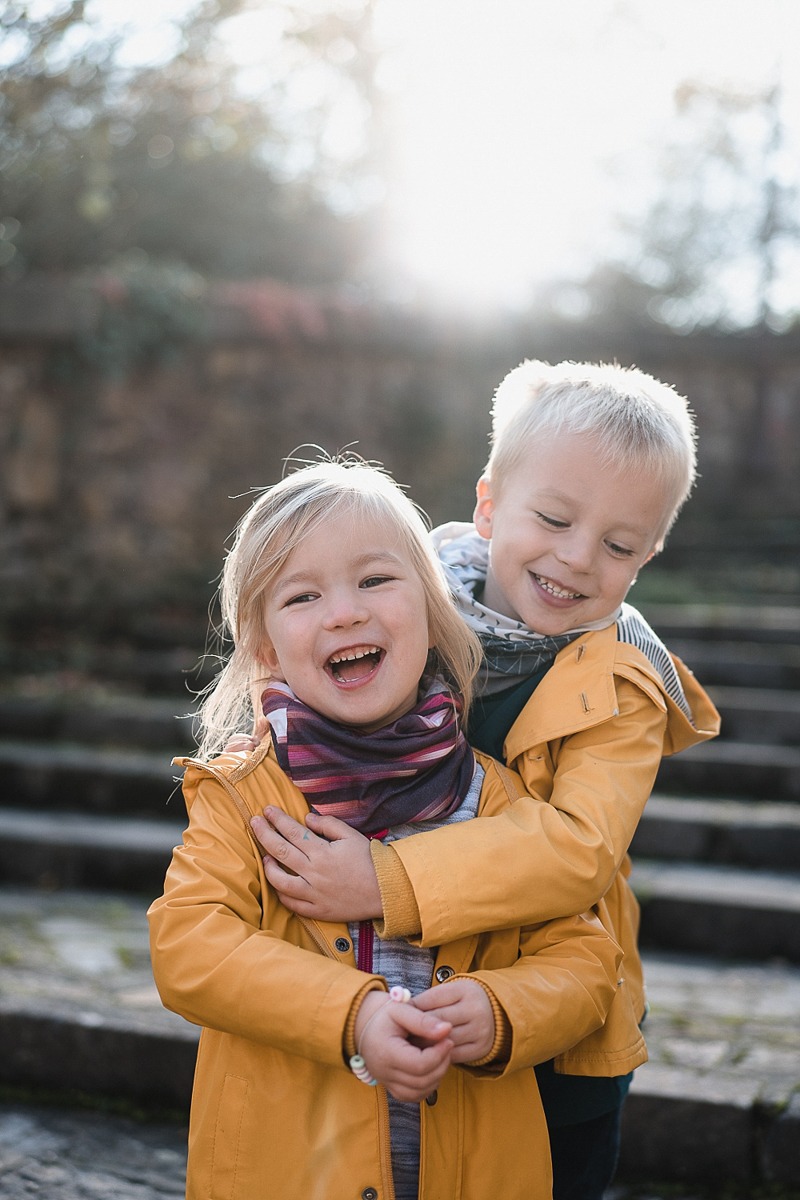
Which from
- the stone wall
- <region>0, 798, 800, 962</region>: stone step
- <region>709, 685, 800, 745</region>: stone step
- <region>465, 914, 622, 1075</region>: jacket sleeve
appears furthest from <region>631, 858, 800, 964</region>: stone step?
the stone wall

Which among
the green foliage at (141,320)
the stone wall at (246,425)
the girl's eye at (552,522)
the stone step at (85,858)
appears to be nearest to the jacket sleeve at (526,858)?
the girl's eye at (552,522)

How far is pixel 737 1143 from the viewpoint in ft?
7.44

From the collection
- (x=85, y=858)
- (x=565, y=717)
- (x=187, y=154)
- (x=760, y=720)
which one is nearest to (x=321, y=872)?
(x=565, y=717)

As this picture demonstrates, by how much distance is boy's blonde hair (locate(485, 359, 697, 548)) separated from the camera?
1.65 meters

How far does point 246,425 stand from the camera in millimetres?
7027

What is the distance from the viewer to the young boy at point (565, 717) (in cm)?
144

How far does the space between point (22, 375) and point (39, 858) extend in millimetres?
3321

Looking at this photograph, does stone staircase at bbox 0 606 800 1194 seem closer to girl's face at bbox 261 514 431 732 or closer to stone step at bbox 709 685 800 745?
stone step at bbox 709 685 800 745

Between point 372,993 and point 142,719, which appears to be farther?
point 142,719

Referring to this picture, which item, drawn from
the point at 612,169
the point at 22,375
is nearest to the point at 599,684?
the point at 22,375

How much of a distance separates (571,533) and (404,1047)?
80 centimetres

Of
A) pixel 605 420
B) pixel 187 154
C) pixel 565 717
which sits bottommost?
pixel 565 717

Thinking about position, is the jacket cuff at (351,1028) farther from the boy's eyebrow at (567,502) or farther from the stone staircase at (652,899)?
the stone staircase at (652,899)

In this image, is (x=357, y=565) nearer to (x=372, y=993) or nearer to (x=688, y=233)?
(x=372, y=993)
